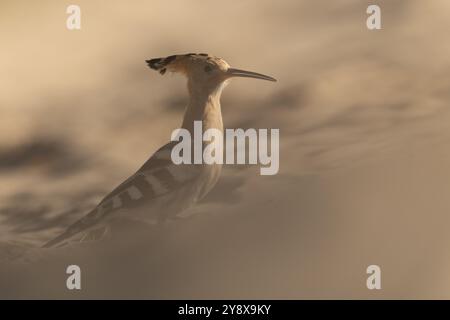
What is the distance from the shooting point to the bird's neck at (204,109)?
2404mm

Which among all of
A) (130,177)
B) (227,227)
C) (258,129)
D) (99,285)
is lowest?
(99,285)

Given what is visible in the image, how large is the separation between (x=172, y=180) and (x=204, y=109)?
295mm

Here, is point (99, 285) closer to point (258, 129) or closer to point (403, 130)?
point (258, 129)

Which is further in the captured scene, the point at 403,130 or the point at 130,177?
the point at 403,130

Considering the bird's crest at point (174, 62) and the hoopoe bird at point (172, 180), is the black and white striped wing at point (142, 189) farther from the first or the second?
the bird's crest at point (174, 62)

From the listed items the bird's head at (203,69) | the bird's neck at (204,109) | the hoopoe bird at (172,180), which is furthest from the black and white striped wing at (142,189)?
the bird's head at (203,69)

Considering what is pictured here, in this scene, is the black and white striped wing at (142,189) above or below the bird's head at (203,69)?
below

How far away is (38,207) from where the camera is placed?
96.8 inches

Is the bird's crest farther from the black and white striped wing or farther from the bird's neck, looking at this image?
the black and white striped wing

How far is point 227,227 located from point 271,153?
1.11 feet

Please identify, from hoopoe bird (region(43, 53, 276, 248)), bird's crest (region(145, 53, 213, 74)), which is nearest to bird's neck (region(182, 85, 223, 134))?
hoopoe bird (region(43, 53, 276, 248))

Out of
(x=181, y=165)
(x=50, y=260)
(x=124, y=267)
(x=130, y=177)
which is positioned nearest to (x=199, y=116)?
(x=181, y=165)

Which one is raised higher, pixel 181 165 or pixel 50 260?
pixel 181 165

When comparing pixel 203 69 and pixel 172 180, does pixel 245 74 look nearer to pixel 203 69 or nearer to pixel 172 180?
pixel 203 69
